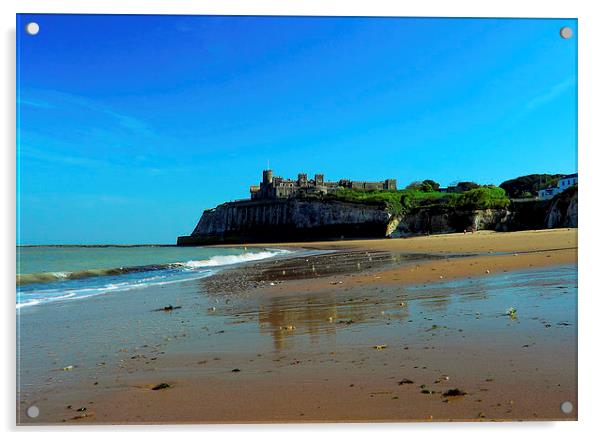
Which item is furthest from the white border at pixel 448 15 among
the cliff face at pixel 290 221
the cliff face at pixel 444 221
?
the cliff face at pixel 290 221

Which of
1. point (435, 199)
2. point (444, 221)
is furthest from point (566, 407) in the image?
point (435, 199)

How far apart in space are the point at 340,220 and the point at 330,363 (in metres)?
58.3

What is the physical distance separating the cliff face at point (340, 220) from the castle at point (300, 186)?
4.85m

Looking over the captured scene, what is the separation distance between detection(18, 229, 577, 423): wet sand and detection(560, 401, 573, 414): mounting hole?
0.03 meters

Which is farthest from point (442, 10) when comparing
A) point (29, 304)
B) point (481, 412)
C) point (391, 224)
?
point (391, 224)

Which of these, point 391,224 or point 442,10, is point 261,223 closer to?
point 391,224

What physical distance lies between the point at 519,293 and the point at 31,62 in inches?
238

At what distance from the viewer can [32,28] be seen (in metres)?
3.69

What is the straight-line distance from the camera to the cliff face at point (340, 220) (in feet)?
151

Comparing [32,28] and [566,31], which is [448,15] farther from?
[32,28]

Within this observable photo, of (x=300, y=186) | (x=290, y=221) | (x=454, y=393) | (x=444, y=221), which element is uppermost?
(x=300, y=186)

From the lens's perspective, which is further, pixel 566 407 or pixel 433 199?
pixel 433 199

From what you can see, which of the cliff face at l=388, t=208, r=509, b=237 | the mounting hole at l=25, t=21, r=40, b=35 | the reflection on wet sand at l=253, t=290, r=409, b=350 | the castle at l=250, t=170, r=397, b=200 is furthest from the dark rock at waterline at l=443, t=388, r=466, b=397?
the castle at l=250, t=170, r=397, b=200

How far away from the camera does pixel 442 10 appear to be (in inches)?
148
